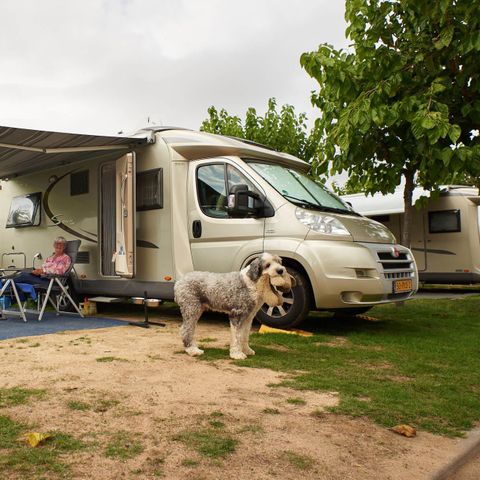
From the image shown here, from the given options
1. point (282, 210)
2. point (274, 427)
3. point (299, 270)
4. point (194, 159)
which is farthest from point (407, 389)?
point (194, 159)

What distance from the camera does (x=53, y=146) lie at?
7.48 metres

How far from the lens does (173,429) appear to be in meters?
3.01

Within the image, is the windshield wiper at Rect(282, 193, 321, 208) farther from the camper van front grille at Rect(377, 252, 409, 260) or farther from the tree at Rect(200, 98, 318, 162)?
the tree at Rect(200, 98, 318, 162)

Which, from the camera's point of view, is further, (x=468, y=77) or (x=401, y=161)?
(x=401, y=161)

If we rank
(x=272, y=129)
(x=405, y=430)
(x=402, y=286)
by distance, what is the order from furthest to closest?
1. (x=272, y=129)
2. (x=402, y=286)
3. (x=405, y=430)

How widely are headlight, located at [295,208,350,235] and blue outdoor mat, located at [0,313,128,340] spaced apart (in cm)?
292

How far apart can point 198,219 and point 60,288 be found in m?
2.40

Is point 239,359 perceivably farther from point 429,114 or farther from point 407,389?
point 429,114

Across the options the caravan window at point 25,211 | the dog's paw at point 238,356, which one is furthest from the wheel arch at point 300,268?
the caravan window at point 25,211

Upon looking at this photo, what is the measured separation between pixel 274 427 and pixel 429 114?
15.6 feet

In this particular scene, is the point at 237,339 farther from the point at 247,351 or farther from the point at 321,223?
the point at 321,223

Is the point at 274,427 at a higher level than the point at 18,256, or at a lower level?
lower

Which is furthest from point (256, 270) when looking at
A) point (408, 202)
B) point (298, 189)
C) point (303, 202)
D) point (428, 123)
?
point (408, 202)

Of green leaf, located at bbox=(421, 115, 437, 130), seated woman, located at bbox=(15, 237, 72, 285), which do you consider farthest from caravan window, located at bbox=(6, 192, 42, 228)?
green leaf, located at bbox=(421, 115, 437, 130)
